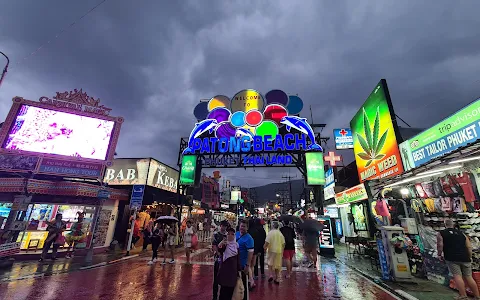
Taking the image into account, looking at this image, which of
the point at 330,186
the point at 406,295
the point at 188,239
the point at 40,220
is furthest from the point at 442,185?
the point at 40,220

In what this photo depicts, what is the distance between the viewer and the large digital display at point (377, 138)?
1050 cm

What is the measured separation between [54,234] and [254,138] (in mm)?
15020

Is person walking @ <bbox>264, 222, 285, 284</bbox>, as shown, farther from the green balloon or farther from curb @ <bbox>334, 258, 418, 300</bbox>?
the green balloon

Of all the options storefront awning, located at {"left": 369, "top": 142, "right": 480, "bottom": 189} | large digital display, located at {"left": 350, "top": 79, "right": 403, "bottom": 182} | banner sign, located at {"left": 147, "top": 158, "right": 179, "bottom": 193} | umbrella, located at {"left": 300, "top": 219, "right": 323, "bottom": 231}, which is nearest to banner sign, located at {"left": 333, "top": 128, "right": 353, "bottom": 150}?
large digital display, located at {"left": 350, "top": 79, "right": 403, "bottom": 182}

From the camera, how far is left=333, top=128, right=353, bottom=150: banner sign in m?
18.4

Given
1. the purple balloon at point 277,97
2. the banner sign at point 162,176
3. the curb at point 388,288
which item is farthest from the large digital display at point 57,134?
A: the curb at point 388,288

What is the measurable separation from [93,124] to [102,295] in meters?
12.9

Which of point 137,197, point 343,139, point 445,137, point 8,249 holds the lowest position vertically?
point 8,249

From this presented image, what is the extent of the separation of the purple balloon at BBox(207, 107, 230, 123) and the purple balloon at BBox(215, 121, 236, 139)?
734mm

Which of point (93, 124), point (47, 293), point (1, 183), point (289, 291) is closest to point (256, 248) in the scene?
point (289, 291)

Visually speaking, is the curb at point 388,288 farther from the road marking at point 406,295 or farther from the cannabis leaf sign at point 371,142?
the cannabis leaf sign at point 371,142

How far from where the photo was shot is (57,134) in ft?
46.7

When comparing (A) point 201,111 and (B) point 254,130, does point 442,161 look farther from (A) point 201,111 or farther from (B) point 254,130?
(A) point 201,111

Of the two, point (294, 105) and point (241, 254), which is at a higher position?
point (294, 105)
